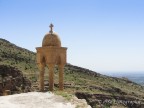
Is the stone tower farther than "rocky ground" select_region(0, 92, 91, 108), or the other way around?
the stone tower

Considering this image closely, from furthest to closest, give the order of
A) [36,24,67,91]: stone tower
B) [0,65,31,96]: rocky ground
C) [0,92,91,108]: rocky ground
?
[0,65,31,96]: rocky ground < [36,24,67,91]: stone tower < [0,92,91,108]: rocky ground

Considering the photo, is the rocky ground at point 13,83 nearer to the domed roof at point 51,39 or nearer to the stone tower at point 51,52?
the stone tower at point 51,52

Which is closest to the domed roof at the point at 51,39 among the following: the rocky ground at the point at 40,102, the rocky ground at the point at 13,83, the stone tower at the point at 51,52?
the stone tower at the point at 51,52

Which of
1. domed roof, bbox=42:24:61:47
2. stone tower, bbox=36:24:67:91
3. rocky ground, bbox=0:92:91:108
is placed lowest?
rocky ground, bbox=0:92:91:108

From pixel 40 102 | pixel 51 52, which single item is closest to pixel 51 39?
pixel 51 52

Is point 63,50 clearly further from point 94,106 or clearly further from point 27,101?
point 94,106

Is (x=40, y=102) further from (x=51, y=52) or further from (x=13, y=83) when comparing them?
(x=13, y=83)

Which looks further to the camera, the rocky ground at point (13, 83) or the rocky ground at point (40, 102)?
the rocky ground at point (13, 83)

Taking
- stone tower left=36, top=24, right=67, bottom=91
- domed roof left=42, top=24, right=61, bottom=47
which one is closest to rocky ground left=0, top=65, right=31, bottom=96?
stone tower left=36, top=24, right=67, bottom=91

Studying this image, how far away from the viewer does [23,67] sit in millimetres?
75125

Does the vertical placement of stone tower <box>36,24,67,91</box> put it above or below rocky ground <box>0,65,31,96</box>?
above

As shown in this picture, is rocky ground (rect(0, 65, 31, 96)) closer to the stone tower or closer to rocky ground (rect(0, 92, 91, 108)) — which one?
the stone tower

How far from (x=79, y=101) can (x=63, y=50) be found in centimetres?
437

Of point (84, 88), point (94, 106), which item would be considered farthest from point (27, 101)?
point (84, 88)
